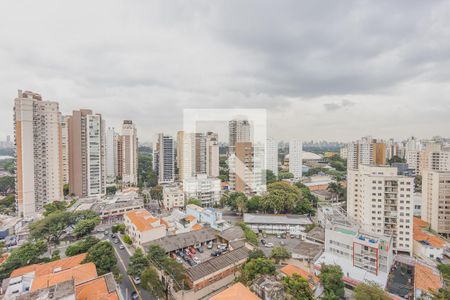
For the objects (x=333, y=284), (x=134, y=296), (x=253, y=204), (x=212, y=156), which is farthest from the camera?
(x=212, y=156)

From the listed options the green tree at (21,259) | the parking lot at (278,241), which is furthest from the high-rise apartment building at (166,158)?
the green tree at (21,259)

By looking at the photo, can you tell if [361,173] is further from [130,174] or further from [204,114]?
[130,174]

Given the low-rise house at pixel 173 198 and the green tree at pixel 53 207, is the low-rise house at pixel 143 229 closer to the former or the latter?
the low-rise house at pixel 173 198

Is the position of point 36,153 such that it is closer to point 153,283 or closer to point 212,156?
point 212,156

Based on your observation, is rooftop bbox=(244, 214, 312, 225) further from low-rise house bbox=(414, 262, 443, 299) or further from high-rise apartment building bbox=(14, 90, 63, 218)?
high-rise apartment building bbox=(14, 90, 63, 218)

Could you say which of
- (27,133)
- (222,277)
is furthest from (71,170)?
(222,277)

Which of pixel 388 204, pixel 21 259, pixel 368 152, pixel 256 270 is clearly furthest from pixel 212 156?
pixel 368 152

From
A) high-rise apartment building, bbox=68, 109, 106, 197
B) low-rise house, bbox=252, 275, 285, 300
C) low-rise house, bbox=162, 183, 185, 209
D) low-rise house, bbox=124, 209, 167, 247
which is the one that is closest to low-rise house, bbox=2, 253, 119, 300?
low-rise house, bbox=124, 209, 167, 247
